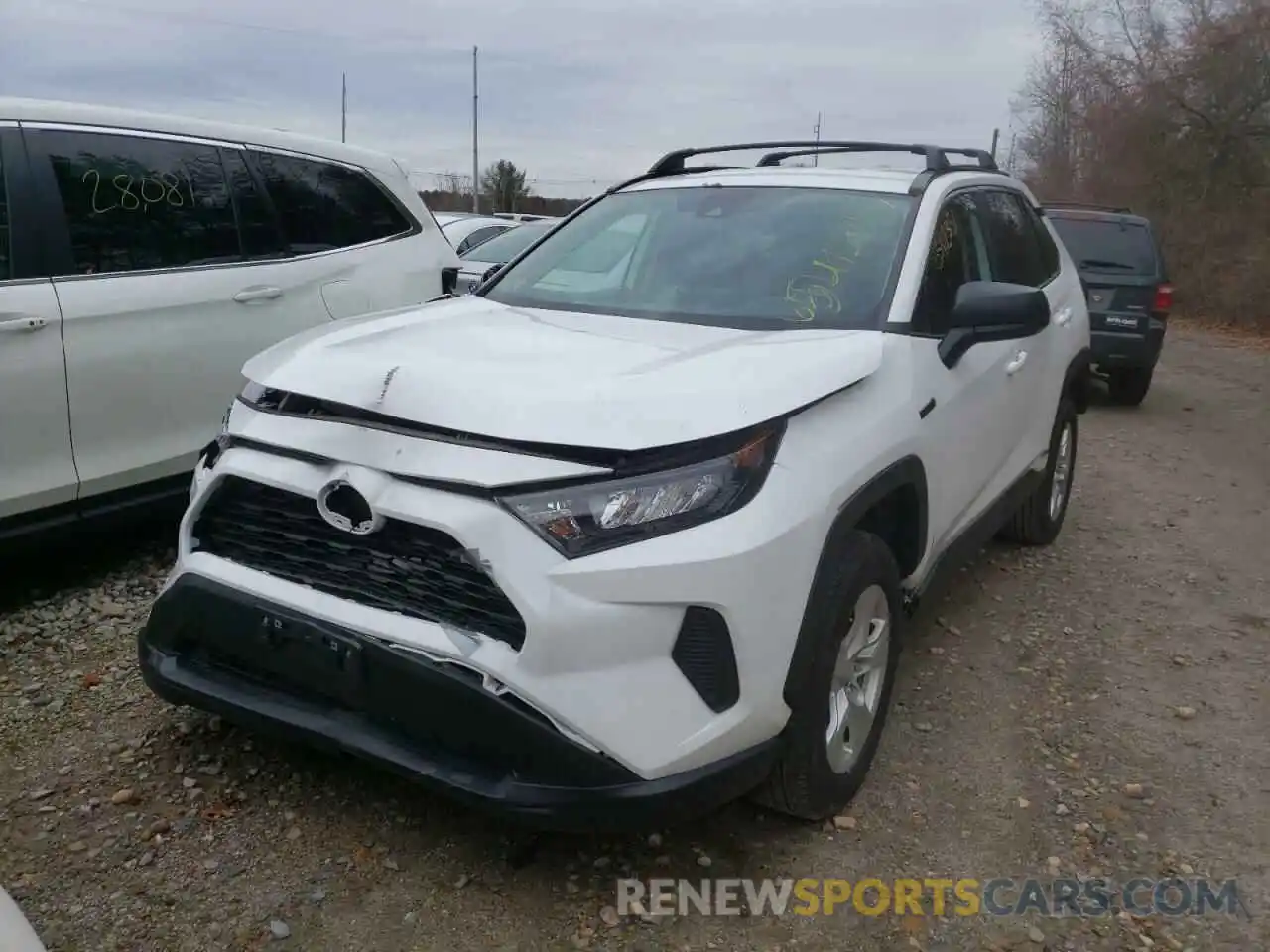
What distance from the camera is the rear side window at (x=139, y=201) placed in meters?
4.06

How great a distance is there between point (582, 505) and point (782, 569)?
50 cm

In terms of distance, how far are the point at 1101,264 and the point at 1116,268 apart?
0.14 meters

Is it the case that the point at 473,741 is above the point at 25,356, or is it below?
below

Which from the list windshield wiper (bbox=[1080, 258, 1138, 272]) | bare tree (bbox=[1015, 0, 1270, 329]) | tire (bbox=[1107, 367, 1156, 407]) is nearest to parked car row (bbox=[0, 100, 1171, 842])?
windshield wiper (bbox=[1080, 258, 1138, 272])

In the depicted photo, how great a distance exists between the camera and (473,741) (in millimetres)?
2402

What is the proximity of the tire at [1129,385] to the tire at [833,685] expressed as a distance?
817 centimetres

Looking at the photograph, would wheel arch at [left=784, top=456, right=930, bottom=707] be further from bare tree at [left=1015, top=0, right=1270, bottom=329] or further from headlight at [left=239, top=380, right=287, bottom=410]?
bare tree at [left=1015, top=0, right=1270, bottom=329]

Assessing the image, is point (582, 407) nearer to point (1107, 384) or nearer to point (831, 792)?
point (831, 792)

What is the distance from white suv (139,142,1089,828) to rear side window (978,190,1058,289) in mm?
1128

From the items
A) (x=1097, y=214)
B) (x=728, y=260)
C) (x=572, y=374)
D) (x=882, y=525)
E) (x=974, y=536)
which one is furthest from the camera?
(x=1097, y=214)

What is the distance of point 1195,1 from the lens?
24.1 meters

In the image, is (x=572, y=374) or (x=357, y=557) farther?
(x=572, y=374)

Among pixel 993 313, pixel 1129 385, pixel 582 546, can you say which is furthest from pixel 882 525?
pixel 1129 385

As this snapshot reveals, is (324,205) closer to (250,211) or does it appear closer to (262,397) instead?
(250,211)
